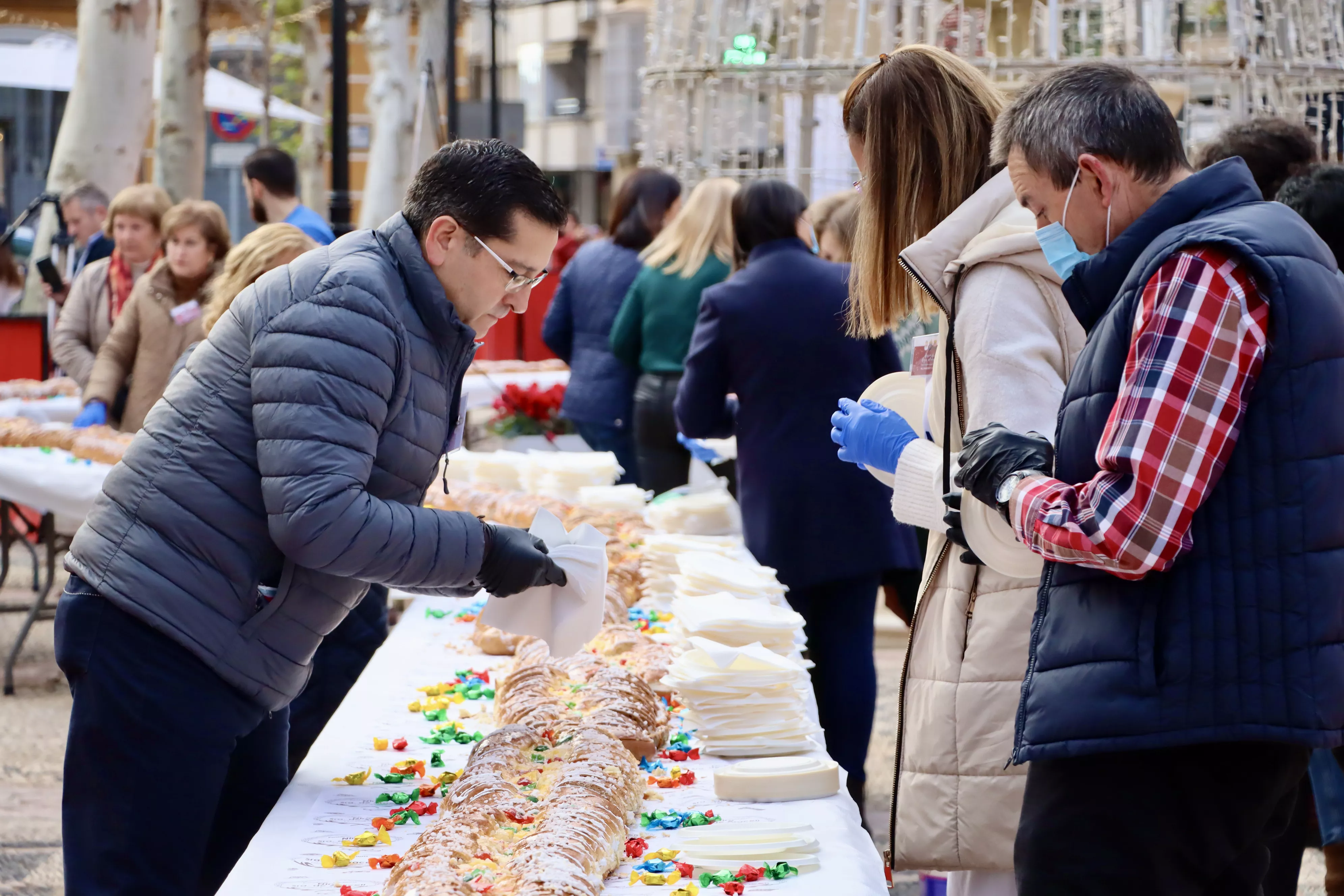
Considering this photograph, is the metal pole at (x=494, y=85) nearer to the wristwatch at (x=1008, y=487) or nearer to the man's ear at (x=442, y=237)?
the man's ear at (x=442, y=237)

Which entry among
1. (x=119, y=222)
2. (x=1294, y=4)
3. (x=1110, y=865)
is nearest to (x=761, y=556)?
(x=1110, y=865)

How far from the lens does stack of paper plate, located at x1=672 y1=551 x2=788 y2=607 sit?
3379 millimetres

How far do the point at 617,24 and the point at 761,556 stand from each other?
114 ft

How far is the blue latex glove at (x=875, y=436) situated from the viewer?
267 centimetres

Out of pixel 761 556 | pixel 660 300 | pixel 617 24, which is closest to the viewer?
pixel 761 556

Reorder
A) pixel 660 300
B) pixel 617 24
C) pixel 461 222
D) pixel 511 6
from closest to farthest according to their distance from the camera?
1. pixel 461 222
2. pixel 660 300
3. pixel 511 6
4. pixel 617 24

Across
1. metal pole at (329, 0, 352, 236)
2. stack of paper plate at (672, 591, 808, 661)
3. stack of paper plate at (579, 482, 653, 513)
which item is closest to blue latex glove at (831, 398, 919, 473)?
stack of paper plate at (672, 591, 808, 661)

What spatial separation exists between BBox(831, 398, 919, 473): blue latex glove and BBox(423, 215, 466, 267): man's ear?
0.79 metres

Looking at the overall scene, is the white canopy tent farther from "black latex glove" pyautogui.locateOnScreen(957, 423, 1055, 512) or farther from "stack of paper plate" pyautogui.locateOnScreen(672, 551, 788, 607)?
"black latex glove" pyautogui.locateOnScreen(957, 423, 1055, 512)

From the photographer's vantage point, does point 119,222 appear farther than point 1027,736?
Yes

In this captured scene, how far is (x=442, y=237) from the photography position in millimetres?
2389

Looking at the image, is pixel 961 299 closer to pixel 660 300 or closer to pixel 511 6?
pixel 660 300

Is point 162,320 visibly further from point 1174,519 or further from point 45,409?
point 1174,519

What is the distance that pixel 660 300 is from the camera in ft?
20.2
